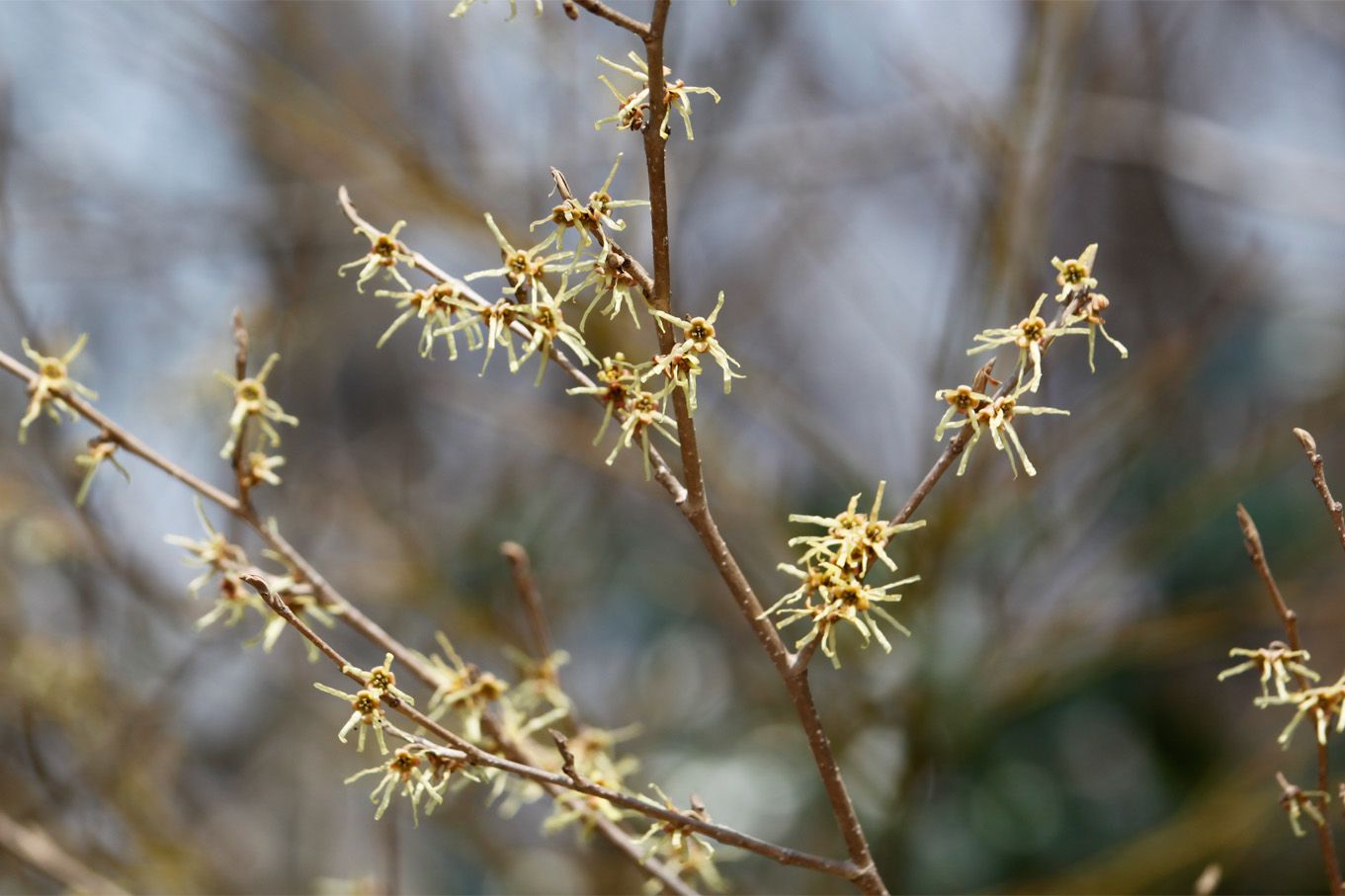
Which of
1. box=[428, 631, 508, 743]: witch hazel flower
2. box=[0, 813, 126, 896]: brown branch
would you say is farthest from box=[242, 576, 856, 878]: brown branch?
box=[0, 813, 126, 896]: brown branch

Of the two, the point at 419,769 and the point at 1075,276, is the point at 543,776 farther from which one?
the point at 1075,276

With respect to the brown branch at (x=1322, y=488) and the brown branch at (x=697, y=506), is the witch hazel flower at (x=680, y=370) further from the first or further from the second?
the brown branch at (x=1322, y=488)

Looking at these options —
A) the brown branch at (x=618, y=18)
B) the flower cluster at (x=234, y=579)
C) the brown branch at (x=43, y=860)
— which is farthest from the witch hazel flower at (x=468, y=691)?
the brown branch at (x=43, y=860)

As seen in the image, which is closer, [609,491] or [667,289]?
[667,289]

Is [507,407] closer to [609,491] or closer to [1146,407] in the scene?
[609,491]

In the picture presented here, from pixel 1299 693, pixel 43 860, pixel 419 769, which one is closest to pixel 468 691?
pixel 419 769

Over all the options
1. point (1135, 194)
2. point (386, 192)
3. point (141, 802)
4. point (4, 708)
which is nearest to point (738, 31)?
point (386, 192)
